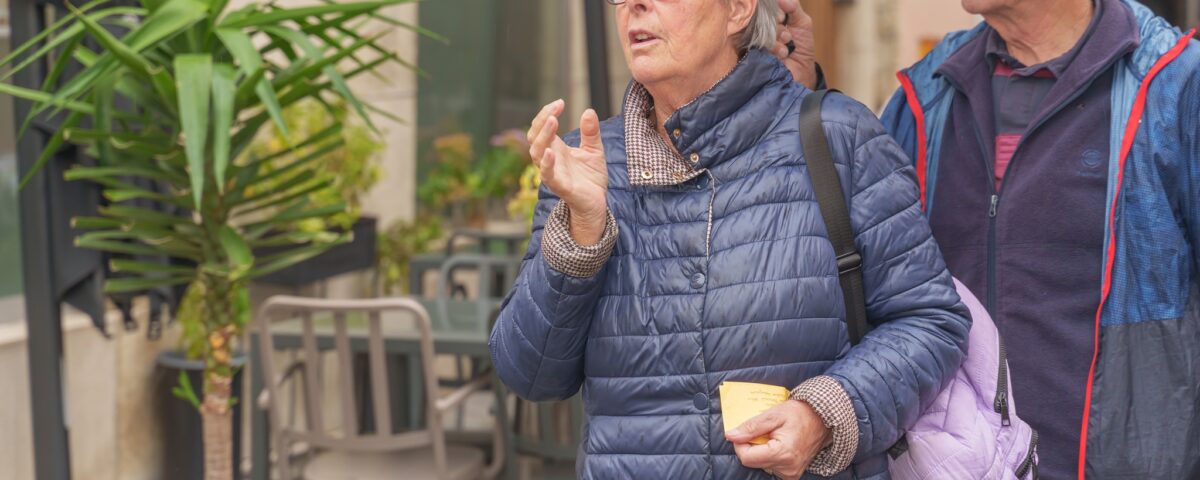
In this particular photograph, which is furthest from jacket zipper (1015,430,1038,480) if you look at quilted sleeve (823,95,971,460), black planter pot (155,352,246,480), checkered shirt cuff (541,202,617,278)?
black planter pot (155,352,246,480)

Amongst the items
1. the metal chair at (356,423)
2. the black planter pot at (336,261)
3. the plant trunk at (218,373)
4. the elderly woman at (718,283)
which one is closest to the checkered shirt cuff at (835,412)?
the elderly woman at (718,283)

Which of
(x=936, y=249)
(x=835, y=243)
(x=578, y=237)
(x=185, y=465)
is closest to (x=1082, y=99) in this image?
(x=936, y=249)

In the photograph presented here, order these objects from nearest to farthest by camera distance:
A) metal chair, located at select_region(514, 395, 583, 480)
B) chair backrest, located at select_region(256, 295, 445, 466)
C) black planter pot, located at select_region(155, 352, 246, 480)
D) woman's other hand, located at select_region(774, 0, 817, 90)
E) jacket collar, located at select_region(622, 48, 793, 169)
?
jacket collar, located at select_region(622, 48, 793, 169), woman's other hand, located at select_region(774, 0, 817, 90), chair backrest, located at select_region(256, 295, 445, 466), metal chair, located at select_region(514, 395, 583, 480), black planter pot, located at select_region(155, 352, 246, 480)

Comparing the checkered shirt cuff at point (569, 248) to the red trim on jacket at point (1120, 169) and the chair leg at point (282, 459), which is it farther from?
the chair leg at point (282, 459)

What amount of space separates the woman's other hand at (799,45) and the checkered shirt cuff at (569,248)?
61 cm

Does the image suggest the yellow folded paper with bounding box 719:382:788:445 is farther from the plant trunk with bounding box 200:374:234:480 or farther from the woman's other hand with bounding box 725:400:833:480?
the plant trunk with bounding box 200:374:234:480

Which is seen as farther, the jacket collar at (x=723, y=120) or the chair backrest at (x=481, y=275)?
the chair backrest at (x=481, y=275)

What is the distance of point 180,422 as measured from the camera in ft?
16.1

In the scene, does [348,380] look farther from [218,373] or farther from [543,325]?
[543,325]

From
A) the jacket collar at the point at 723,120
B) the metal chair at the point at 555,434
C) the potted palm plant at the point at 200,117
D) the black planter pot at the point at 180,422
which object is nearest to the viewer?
the jacket collar at the point at 723,120

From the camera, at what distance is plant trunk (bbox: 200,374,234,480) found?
2973mm

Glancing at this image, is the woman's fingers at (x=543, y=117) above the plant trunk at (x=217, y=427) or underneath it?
above

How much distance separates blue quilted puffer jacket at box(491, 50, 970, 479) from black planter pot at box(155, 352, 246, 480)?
3.05 metres

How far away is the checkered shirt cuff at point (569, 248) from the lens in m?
1.54
